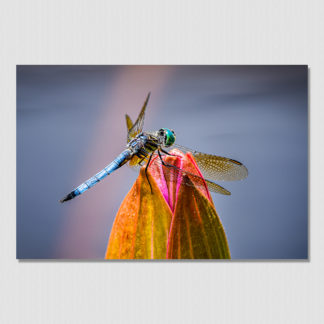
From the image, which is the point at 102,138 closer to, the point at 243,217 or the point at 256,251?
the point at 243,217

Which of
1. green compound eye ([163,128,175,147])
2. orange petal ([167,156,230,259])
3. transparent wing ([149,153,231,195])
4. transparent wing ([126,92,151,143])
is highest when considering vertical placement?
transparent wing ([126,92,151,143])

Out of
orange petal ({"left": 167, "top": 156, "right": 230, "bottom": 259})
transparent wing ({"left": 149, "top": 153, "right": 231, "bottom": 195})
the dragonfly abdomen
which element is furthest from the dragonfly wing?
orange petal ({"left": 167, "top": 156, "right": 230, "bottom": 259})

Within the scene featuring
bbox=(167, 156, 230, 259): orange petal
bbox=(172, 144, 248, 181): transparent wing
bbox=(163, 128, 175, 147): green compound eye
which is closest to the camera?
bbox=(167, 156, 230, 259): orange petal

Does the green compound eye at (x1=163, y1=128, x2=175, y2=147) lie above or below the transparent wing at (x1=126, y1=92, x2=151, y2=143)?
below

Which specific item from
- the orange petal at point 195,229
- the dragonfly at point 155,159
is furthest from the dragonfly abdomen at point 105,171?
the orange petal at point 195,229

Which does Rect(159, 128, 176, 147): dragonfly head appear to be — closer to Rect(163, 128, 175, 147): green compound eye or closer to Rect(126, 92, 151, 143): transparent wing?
Rect(163, 128, 175, 147): green compound eye

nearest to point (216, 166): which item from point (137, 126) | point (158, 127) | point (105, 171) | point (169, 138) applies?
point (169, 138)

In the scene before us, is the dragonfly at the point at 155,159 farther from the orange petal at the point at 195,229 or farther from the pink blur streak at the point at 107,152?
the orange petal at the point at 195,229
